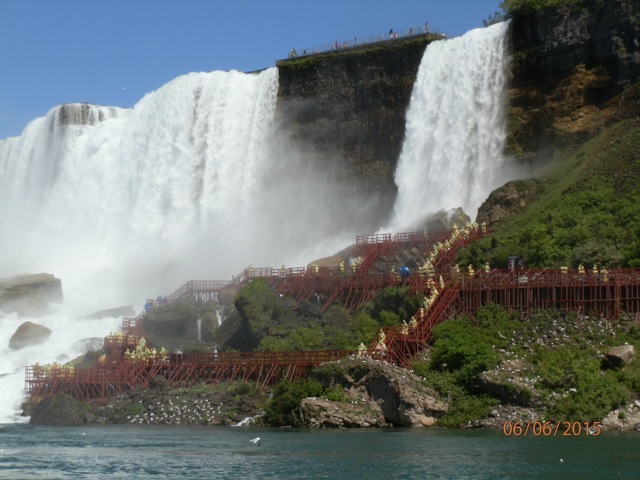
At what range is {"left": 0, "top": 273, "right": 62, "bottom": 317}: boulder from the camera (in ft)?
273

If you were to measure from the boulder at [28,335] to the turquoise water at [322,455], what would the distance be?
24.3 meters

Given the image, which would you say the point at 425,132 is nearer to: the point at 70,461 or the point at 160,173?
the point at 160,173

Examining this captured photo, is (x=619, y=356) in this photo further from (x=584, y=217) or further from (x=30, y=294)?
(x=30, y=294)

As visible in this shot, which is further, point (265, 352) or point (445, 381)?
point (265, 352)

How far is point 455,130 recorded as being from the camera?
76.2 metres

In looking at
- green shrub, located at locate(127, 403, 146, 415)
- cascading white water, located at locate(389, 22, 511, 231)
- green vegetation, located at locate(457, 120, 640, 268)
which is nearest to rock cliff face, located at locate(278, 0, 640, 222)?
cascading white water, located at locate(389, 22, 511, 231)

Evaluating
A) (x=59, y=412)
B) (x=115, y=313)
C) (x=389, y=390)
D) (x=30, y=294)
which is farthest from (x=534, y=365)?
(x=30, y=294)

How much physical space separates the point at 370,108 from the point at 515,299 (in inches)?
1324

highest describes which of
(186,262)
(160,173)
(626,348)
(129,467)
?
(160,173)

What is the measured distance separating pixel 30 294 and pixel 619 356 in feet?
160

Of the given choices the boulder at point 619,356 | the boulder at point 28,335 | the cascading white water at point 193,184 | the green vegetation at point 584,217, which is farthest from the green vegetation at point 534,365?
the boulder at point 28,335

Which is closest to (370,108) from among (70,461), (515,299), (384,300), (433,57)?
(433,57)

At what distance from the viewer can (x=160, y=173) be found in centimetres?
9388

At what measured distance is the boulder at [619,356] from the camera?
47188 millimetres
